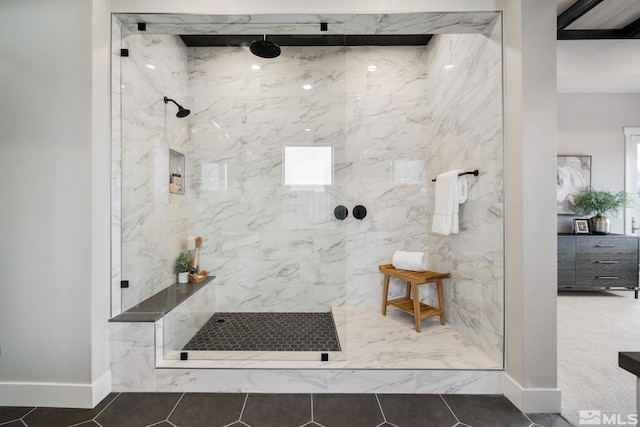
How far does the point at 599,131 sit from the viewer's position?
3.99 m

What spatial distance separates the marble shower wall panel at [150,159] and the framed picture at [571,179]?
459 cm

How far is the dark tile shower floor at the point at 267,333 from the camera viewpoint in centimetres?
191

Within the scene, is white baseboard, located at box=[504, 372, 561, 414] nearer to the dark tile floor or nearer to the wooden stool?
the dark tile floor

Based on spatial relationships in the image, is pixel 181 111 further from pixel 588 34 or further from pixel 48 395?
pixel 588 34

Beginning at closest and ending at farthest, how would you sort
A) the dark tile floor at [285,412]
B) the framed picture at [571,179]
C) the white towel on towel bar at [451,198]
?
1. the dark tile floor at [285,412]
2. the white towel on towel bar at [451,198]
3. the framed picture at [571,179]

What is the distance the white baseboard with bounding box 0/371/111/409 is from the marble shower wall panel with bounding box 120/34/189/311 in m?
0.45

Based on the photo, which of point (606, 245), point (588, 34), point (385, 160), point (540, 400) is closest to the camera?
point (540, 400)

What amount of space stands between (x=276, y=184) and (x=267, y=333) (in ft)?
3.47

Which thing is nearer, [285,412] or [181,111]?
[285,412]

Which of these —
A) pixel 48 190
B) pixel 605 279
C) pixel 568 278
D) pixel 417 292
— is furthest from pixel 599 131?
pixel 48 190

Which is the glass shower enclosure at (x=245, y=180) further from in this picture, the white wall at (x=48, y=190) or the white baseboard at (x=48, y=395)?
the white baseboard at (x=48, y=395)

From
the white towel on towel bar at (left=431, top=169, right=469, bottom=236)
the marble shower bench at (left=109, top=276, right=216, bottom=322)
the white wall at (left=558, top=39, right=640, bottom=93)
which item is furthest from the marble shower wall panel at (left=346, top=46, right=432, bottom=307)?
the white wall at (left=558, top=39, right=640, bottom=93)

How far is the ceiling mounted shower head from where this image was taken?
2.08 m

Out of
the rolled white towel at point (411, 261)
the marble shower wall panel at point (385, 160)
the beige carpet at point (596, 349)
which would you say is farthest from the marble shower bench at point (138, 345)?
the beige carpet at point (596, 349)
